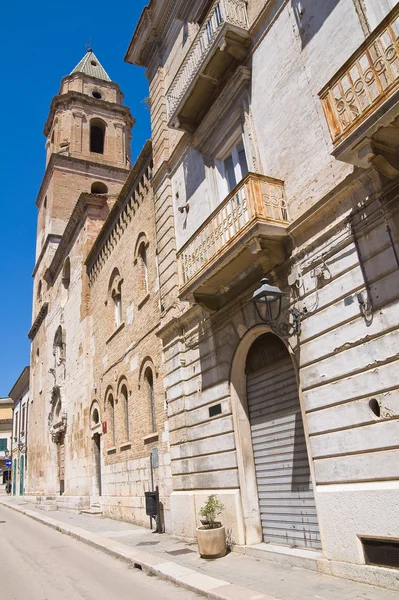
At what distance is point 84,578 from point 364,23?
31.1 feet

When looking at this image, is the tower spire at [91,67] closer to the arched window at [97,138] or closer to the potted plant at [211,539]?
the arched window at [97,138]

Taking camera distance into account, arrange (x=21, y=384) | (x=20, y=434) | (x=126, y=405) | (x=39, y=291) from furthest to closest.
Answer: (x=21, y=384) → (x=20, y=434) → (x=39, y=291) → (x=126, y=405)

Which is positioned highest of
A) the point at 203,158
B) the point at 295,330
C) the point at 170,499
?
the point at 203,158

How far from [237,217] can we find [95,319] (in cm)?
1378

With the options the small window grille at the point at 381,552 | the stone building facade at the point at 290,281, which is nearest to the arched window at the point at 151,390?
the stone building facade at the point at 290,281

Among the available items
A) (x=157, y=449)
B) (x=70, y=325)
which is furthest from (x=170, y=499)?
(x=70, y=325)

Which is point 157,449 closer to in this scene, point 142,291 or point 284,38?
point 142,291

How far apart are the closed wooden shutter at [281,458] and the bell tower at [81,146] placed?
28.3 m

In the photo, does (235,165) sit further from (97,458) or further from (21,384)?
(21,384)

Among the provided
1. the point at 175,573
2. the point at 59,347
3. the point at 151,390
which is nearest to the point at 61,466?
the point at 59,347

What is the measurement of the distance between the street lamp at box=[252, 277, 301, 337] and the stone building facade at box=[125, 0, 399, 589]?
68 mm

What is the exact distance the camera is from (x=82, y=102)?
3747 cm

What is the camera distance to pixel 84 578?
7.44 meters

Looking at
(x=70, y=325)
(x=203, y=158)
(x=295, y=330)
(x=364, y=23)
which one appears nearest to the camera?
(x=364, y=23)
